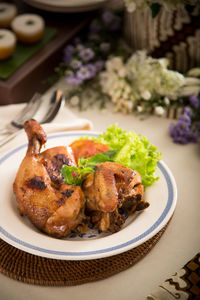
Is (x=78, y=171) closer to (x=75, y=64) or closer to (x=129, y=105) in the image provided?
(x=129, y=105)

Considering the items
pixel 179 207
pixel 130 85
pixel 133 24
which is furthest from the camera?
pixel 133 24

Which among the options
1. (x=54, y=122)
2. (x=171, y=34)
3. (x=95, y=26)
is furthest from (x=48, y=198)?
(x=95, y=26)

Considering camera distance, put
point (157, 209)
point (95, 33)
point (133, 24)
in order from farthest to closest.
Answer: point (95, 33)
point (133, 24)
point (157, 209)

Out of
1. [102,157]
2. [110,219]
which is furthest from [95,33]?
[110,219]

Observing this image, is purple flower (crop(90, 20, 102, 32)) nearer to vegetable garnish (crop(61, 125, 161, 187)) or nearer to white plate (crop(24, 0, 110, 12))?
white plate (crop(24, 0, 110, 12))

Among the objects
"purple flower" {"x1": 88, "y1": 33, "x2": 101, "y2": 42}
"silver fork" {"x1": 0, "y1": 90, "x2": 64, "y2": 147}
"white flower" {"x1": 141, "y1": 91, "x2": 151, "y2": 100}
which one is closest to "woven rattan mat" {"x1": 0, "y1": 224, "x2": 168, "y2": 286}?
"silver fork" {"x1": 0, "y1": 90, "x2": 64, "y2": 147}

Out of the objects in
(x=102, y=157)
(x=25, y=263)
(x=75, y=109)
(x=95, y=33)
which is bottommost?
(x=25, y=263)

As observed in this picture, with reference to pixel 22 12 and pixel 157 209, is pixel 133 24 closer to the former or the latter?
pixel 22 12
